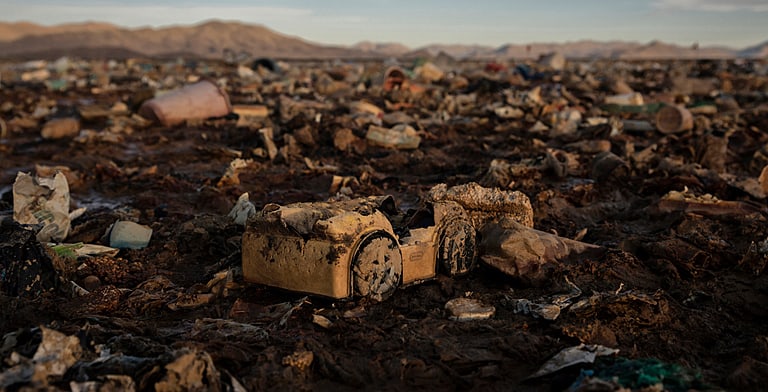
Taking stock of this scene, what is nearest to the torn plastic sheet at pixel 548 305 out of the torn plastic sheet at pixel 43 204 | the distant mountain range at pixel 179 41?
the torn plastic sheet at pixel 43 204

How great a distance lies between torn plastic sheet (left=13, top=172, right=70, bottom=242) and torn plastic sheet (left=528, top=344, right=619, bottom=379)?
12.9 ft

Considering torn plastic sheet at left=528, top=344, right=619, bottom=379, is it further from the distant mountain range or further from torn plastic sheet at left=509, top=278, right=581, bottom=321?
the distant mountain range

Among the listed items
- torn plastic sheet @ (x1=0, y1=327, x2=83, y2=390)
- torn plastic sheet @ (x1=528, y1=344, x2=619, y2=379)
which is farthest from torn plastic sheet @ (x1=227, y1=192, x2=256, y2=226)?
torn plastic sheet @ (x1=528, y1=344, x2=619, y2=379)

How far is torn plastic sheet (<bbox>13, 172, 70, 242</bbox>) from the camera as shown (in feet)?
16.4

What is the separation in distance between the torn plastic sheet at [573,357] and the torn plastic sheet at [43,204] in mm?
3921

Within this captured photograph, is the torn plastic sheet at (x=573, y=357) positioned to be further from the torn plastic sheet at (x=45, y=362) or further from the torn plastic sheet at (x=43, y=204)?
the torn plastic sheet at (x=43, y=204)

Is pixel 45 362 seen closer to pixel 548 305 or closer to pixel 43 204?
pixel 548 305

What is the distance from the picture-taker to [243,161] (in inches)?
327

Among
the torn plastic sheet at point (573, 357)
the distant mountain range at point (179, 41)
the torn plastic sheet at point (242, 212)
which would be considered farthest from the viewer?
the distant mountain range at point (179, 41)

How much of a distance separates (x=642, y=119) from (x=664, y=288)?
9.63 metres

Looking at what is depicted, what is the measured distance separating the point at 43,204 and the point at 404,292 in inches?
120

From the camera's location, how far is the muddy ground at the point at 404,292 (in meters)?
3.03

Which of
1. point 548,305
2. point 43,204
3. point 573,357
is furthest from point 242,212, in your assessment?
point 573,357

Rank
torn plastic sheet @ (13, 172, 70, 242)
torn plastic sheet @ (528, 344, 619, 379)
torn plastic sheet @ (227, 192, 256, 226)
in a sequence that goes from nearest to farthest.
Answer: torn plastic sheet @ (528, 344, 619, 379) < torn plastic sheet @ (13, 172, 70, 242) < torn plastic sheet @ (227, 192, 256, 226)
